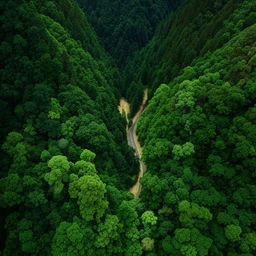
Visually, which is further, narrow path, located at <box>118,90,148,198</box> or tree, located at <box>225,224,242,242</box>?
narrow path, located at <box>118,90,148,198</box>

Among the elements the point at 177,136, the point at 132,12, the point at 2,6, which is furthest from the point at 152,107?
the point at 132,12

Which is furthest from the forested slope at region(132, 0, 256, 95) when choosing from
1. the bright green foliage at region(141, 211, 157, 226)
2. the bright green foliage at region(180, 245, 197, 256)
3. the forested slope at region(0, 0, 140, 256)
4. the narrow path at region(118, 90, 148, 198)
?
the bright green foliage at region(180, 245, 197, 256)

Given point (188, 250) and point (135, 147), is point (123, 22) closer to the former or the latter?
point (135, 147)

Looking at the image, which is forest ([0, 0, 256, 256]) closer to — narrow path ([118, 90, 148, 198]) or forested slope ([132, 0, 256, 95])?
forested slope ([132, 0, 256, 95])

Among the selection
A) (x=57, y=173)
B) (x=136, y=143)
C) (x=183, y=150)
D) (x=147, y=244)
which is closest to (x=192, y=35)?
(x=136, y=143)

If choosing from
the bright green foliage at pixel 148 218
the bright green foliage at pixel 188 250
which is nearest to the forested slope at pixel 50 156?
the bright green foliage at pixel 148 218

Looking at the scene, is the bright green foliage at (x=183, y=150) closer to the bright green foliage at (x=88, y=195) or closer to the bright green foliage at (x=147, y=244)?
the bright green foliage at (x=147, y=244)

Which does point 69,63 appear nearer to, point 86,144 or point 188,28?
point 86,144
